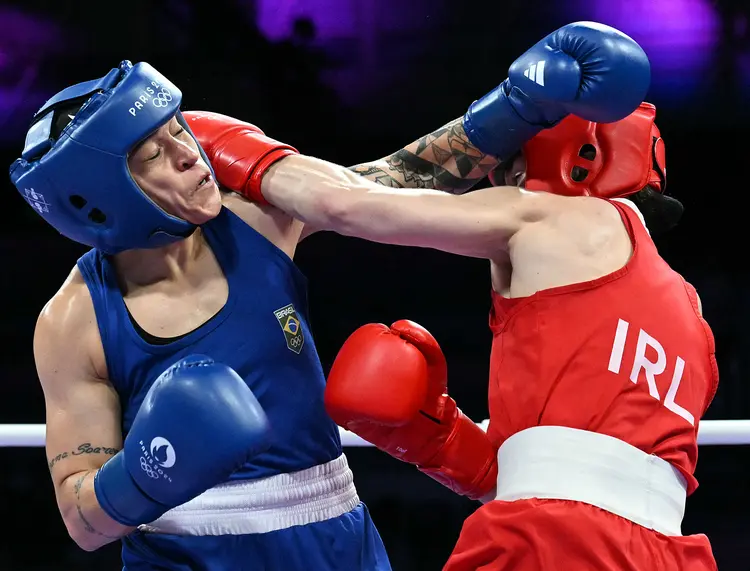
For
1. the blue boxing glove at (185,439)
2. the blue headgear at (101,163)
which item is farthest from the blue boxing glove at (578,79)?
the blue boxing glove at (185,439)

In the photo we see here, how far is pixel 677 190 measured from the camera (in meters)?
4.98

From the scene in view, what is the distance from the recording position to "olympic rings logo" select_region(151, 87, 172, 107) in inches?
79.2

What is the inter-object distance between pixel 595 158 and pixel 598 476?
707 mm

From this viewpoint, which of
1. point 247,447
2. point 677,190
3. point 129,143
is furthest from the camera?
point 677,190

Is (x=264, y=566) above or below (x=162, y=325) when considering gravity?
below

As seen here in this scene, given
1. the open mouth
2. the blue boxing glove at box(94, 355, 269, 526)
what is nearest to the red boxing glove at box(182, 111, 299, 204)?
the open mouth

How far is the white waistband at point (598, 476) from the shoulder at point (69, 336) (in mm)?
918

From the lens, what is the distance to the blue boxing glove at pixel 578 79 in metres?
1.99

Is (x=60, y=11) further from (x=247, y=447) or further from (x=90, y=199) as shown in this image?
(x=247, y=447)

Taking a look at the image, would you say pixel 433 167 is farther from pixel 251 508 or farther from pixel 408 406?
pixel 251 508

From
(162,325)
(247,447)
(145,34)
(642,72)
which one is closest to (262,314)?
(162,325)

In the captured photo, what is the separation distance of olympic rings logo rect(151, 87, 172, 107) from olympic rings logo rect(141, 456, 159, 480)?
0.73m

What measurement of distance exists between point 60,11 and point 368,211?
12.0 ft

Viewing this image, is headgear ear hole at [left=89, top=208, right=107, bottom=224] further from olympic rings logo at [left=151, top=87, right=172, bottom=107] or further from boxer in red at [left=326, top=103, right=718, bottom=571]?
boxer in red at [left=326, top=103, right=718, bottom=571]
